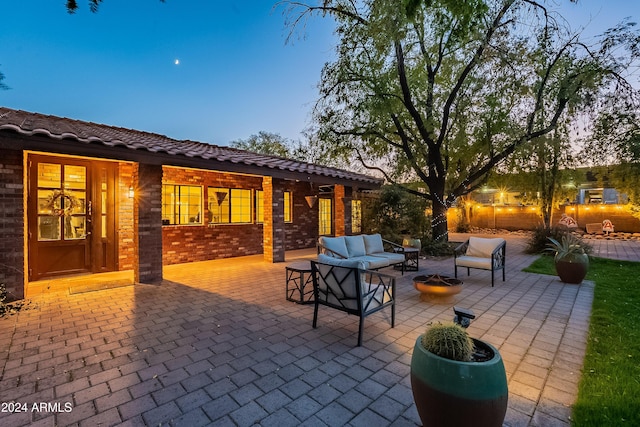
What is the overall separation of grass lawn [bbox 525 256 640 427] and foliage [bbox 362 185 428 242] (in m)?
5.69

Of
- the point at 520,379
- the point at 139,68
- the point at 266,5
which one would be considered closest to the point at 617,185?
the point at 520,379

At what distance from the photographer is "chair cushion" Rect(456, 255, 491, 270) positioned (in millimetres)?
5996

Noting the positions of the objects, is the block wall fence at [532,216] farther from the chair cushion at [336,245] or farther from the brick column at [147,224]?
the brick column at [147,224]

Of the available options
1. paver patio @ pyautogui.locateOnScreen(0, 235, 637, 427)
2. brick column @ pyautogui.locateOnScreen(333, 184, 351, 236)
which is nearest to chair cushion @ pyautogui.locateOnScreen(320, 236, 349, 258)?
paver patio @ pyautogui.locateOnScreen(0, 235, 637, 427)

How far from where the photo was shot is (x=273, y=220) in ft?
27.9

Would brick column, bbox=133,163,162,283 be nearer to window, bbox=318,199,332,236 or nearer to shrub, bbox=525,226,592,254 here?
window, bbox=318,199,332,236

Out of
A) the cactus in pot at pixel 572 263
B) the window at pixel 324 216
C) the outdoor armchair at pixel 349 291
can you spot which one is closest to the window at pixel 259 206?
the window at pixel 324 216

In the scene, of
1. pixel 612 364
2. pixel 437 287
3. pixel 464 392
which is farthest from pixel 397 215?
pixel 464 392

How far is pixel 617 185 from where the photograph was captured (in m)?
10.2

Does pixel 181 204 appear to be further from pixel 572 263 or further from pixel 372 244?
pixel 572 263

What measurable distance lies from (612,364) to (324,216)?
10.5 meters

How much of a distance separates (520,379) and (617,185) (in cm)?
1171

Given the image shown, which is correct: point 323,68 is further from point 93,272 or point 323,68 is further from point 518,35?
point 93,272

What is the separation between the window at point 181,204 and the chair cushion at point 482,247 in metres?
7.44
